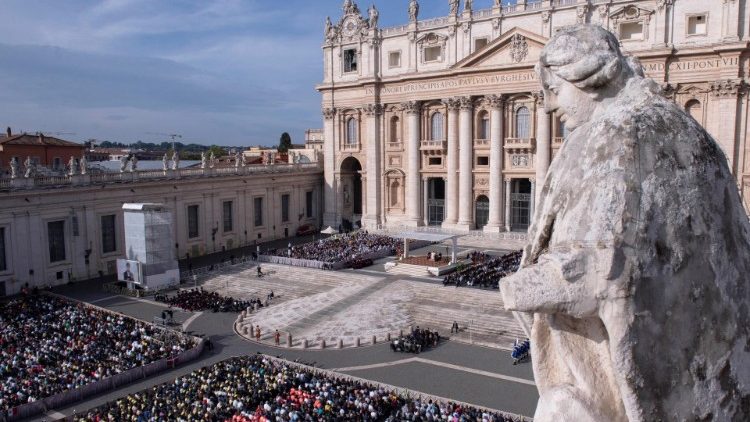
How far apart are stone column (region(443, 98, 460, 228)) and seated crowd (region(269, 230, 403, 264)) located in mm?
6175

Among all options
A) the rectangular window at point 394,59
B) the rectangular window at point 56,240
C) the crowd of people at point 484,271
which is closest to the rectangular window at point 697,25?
the crowd of people at point 484,271

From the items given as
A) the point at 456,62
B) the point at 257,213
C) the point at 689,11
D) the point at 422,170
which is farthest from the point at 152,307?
the point at 689,11

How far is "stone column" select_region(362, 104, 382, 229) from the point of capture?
54344 millimetres

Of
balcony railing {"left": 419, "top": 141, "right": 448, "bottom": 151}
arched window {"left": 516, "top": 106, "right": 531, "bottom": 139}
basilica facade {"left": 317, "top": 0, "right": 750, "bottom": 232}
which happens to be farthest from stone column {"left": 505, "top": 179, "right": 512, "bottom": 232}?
balcony railing {"left": 419, "top": 141, "right": 448, "bottom": 151}

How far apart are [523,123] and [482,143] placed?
11.9 ft

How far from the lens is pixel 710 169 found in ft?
11.8

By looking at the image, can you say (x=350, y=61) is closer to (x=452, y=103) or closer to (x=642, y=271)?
(x=452, y=103)

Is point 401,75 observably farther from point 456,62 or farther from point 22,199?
point 22,199

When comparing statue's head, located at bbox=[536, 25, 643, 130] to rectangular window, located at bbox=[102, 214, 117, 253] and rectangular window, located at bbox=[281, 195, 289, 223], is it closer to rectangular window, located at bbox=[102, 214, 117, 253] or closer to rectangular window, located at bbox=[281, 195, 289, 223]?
rectangular window, located at bbox=[102, 214, 117, 253]

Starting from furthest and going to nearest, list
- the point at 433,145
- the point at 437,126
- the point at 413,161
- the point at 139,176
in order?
the point at 413,161, the point at 437,126, the point at 433,145, the point at 139,176

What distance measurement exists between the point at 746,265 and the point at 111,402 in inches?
784

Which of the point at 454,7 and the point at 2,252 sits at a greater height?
the point at 454,7

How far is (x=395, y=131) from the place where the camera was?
5472 centimetres

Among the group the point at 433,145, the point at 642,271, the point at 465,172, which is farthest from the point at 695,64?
the point at 642,271
